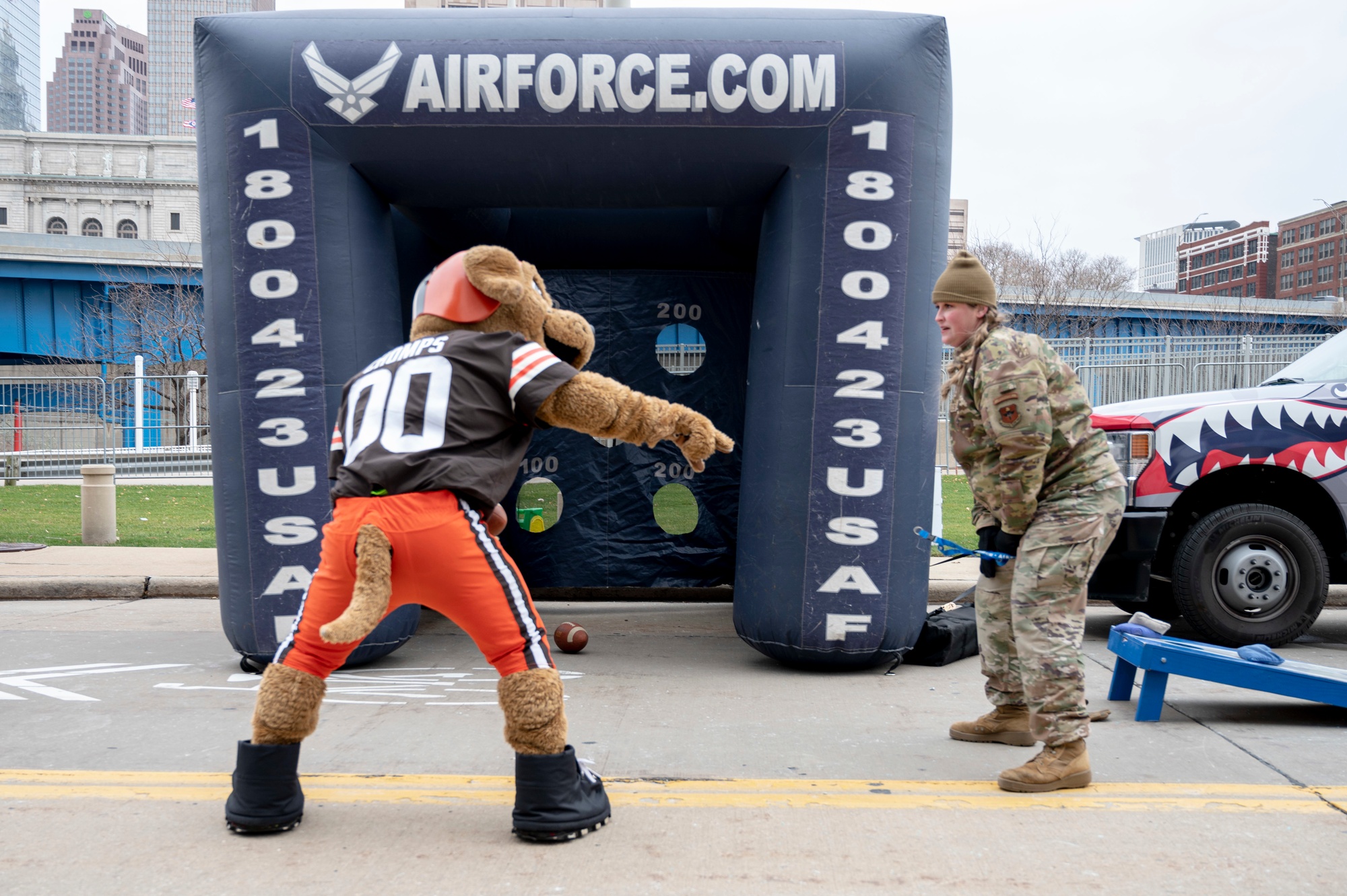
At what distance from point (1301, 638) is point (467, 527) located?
19.8 feet

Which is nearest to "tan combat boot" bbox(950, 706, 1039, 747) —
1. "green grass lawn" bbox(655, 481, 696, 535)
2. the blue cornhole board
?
the blue cornhole board

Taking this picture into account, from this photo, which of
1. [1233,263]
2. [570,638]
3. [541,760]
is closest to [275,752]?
[541,760]

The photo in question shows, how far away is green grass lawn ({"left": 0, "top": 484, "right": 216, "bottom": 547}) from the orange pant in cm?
643

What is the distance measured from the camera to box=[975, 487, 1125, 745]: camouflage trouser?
12.7 ft

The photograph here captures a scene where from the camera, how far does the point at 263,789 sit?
3348 mm

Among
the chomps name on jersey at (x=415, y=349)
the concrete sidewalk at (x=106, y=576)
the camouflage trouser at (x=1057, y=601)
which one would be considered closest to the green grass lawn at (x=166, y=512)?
the concrete sidewalk at (x=106, y=576)

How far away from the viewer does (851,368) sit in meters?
5.43

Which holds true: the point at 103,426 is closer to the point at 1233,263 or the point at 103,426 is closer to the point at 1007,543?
the point at 1007,543

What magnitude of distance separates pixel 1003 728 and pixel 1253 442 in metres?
2.90

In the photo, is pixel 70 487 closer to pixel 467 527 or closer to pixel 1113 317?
pixel 467 527

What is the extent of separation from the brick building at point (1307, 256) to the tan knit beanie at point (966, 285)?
10851 centimetres

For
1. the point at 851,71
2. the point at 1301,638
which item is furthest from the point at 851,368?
the point at 1301,638

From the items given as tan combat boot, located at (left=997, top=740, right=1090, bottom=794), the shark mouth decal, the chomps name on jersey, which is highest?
the chomps name on jersey

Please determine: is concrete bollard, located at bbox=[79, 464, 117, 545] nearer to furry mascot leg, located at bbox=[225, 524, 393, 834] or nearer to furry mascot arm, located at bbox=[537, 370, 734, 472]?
furry mascot leg, located at bbox=[225, 524, 393, 834]
